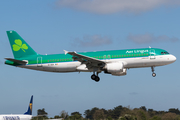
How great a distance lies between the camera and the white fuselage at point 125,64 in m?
49.5

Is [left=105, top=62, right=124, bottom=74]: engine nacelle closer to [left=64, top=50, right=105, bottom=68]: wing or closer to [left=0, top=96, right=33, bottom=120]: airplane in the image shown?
[left=64, top=50, right=105, bottom=68]: wing

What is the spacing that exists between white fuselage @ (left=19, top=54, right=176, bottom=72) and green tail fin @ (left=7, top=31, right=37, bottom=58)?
3388 millimetres

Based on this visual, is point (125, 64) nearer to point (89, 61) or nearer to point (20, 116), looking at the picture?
point (89, 61)

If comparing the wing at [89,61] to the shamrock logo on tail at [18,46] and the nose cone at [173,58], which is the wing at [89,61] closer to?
the nose cone at [173,58]

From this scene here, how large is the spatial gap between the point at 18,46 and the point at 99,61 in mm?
15886

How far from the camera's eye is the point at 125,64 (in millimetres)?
49625

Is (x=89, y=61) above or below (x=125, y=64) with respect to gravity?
above

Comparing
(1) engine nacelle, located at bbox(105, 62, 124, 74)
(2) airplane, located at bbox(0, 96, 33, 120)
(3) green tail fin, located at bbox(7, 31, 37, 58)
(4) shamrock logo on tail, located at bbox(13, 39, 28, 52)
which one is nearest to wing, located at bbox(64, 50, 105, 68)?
(1) engine nacelle, located at bbox(105, 62, 124, 74)

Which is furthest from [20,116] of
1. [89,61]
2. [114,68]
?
[114,68]

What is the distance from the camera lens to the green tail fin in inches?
2162

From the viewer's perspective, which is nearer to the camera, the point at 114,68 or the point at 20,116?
the point at 114,68

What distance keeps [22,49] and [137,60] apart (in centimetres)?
2004

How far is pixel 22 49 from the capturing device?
5541 cm

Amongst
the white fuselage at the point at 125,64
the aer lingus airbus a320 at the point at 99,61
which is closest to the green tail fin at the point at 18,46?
the aer lingus airbus a320 at the point at 99,61
